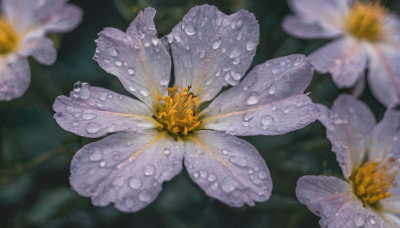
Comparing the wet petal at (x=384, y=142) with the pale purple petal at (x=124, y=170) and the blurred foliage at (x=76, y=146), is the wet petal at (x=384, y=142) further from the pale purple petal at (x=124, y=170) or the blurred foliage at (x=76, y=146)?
the pale purple petal at (x=124, y=170)

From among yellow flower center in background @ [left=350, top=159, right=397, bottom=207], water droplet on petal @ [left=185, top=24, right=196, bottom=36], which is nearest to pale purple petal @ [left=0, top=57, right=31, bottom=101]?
water droplet on petal @ [left=185, top=24, right=196, bottom=36]

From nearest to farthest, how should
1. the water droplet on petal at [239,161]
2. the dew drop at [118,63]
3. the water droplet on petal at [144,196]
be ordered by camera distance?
1. the water droplet on petal at [144,196]
2. the water droplet on petal at [239,161]
3. the dew drop at [118,63]

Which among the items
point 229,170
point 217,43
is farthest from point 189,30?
point 229,170

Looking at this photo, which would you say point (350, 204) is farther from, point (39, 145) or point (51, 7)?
point (39, 145)

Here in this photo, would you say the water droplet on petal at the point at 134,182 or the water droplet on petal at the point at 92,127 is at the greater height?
the water droplet on petal at the point at 92,127

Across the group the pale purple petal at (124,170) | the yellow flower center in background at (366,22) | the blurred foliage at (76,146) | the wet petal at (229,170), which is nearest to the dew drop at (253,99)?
the wet petal at (229,170)

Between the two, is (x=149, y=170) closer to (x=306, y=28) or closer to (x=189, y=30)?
(x=189, y=30)

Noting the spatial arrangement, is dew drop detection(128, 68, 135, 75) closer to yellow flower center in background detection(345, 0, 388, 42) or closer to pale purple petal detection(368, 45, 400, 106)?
pale purple petal detection(368, 45, 400, 106)

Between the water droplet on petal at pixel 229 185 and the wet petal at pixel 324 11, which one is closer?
the water droplet on petal at pixel 229 185
